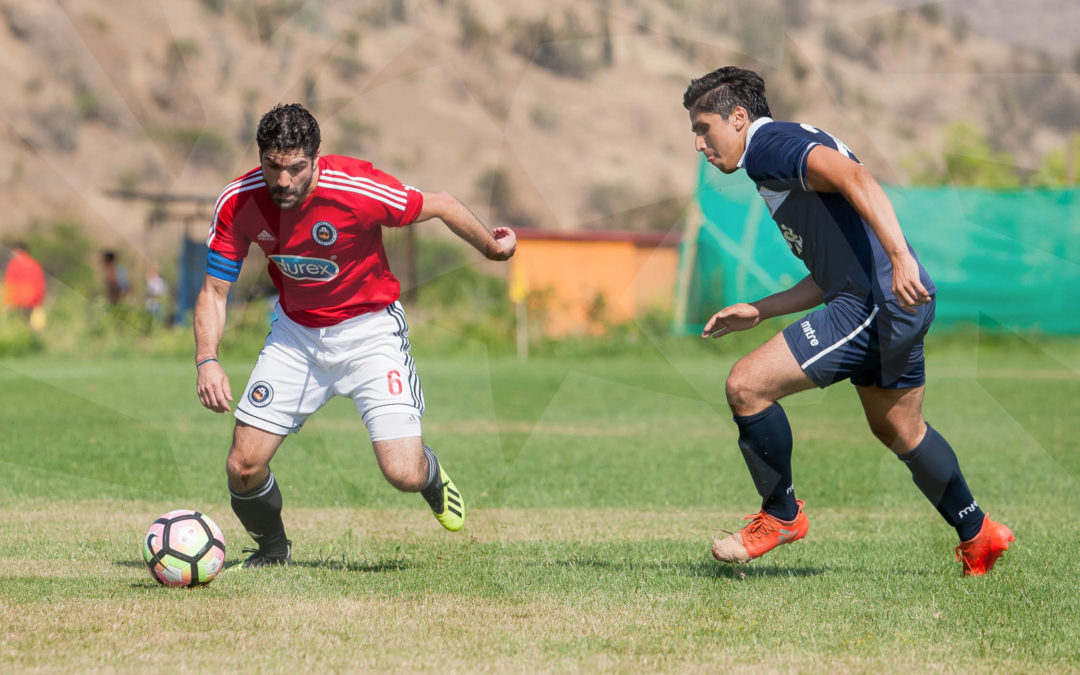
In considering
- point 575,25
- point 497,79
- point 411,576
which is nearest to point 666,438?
point 411,576

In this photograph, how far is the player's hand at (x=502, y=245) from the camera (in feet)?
19.4

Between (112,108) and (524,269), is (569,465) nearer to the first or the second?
(524,269)

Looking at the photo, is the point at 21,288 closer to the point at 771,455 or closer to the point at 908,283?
the point at 771,455

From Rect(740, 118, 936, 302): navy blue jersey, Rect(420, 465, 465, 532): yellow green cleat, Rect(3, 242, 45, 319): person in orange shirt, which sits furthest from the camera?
Rect(3, 242, 45, 319): person in orange shirt

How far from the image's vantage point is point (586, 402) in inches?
636

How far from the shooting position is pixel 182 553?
5.36 metres

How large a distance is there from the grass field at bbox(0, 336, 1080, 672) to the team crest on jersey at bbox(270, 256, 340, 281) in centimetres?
138

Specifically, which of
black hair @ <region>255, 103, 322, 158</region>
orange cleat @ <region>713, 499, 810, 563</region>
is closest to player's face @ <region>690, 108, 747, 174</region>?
orange cleat @ <region>713, 499, 810, 563</region>

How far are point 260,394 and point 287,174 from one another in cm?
112

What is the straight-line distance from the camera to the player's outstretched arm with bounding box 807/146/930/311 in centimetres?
496

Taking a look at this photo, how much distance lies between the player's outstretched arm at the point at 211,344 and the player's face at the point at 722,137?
225 cm

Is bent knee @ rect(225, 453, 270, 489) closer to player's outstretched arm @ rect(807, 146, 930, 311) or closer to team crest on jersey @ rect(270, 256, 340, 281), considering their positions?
team crest on jersey @ rect(270, 256, 340, 281)

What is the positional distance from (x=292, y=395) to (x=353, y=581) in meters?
0.95

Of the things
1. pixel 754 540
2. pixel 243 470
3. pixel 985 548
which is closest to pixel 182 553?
pixel 243 470
